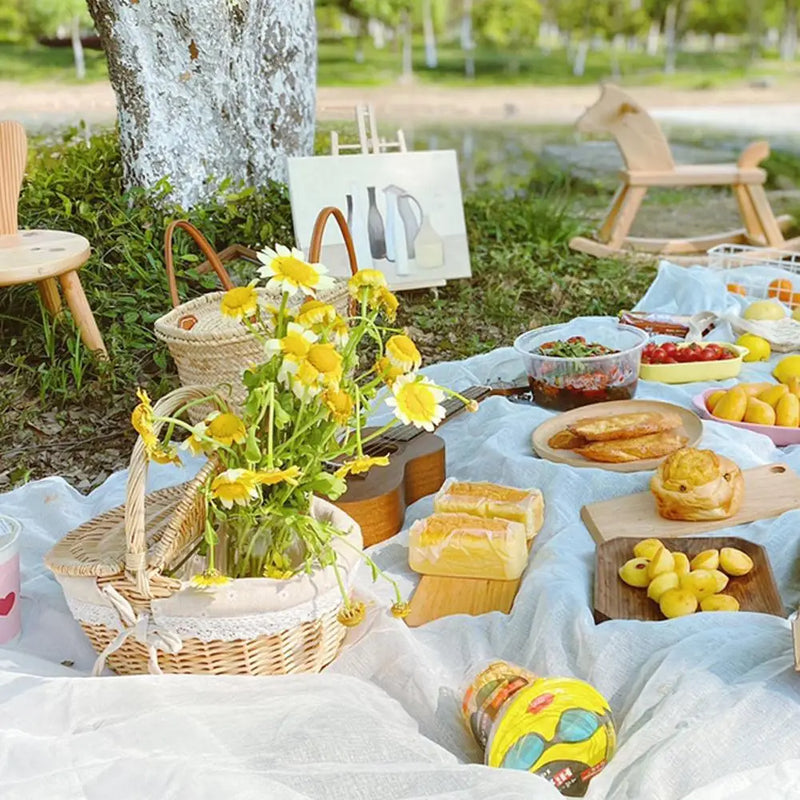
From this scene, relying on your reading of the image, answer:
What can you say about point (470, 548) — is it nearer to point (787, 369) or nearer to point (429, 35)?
point (787, 369)

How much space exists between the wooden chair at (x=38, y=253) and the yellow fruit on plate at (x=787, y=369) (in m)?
2.39

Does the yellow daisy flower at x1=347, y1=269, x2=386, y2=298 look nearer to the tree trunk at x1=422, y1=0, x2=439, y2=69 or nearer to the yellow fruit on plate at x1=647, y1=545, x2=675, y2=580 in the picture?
the yellow fruit on plate at x1=647, y1=545, x2=675, y2=580

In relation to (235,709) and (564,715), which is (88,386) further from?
(564,715)

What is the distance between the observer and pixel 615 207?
6.08m

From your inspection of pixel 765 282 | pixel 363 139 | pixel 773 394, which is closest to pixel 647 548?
pixel 773 394

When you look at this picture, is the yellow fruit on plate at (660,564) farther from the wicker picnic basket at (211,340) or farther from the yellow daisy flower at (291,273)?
the wicker picnic basket at (211,340)

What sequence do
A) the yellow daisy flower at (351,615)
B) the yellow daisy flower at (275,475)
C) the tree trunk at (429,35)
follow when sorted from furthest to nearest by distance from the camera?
1. the tree trunk at (429,35)
2. the yellow daisy flower at (351,615)
3. the yellow daisy flower at (275,475)

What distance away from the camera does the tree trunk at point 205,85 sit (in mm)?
4742

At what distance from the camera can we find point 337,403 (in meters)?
1.73

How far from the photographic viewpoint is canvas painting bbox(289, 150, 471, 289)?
453cm

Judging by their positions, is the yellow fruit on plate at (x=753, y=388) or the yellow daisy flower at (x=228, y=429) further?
the yellow fruit on plate at (x=753, y=388)

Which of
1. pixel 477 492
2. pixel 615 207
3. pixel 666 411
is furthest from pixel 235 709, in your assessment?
pixel 615 207

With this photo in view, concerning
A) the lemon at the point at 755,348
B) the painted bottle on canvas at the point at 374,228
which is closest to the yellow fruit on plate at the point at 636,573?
the lemon at the point at 755,348

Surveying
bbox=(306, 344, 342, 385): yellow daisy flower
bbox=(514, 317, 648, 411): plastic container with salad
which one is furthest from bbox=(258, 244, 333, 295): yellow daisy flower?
bbox=(514, 317, 648, 411): plastic container with salad
